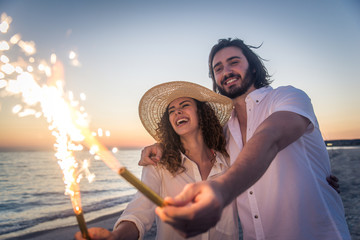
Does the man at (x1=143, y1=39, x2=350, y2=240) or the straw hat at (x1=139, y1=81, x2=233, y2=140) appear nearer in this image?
the man at (x1=143, y1=39, x2=350, y2=240)

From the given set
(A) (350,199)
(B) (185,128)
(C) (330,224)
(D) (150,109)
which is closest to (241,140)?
(B) (185,128)

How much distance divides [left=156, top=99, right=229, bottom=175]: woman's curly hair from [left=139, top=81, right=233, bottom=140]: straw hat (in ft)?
0.47

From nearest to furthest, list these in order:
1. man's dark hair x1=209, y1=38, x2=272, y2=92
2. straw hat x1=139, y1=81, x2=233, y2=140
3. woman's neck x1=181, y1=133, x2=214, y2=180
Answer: woman's neck x1=181, y1=133, x2=214, y2=180, straw hat x1=139, y1=81, x2=233, y2=140, man's dark hair x1=209, y1=38, x2=272, y2=92

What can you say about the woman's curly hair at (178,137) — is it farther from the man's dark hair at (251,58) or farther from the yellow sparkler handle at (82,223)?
the yellow sparkler handle at (82,223)

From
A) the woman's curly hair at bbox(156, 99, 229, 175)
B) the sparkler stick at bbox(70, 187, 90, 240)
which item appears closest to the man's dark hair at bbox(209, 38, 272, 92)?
the woman's curly hair at bbox(156, 99, 229, 175)

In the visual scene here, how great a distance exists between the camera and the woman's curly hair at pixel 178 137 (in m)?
3.27

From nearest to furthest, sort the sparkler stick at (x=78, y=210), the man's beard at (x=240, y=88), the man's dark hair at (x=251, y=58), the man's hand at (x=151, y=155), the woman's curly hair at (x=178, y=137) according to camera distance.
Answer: the sparkler stick at (x=78, y=210)
the man's hand at (x=151, y=155)
the woman's curly hair at (x=178, y=137)
the man's beard at (x=240, y=88)
the man's dark hair at (x=251, y=58)

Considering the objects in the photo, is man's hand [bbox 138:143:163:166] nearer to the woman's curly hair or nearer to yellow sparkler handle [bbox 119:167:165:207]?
the woman's curly hair

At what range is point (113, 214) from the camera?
10.1 metres

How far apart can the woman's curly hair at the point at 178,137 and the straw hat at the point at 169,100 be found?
0.47 feet

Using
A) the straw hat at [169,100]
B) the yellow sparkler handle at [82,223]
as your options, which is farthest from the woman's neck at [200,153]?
the yellow sparkler handle at [82,223]

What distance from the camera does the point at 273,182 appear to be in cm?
238

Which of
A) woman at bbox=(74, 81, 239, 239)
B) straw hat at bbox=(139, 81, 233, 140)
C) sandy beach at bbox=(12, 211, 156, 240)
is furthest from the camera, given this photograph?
sandy beach at bbox=(12, 211, 156, 240)

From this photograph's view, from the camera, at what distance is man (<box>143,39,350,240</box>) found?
→ 3.39 feet
